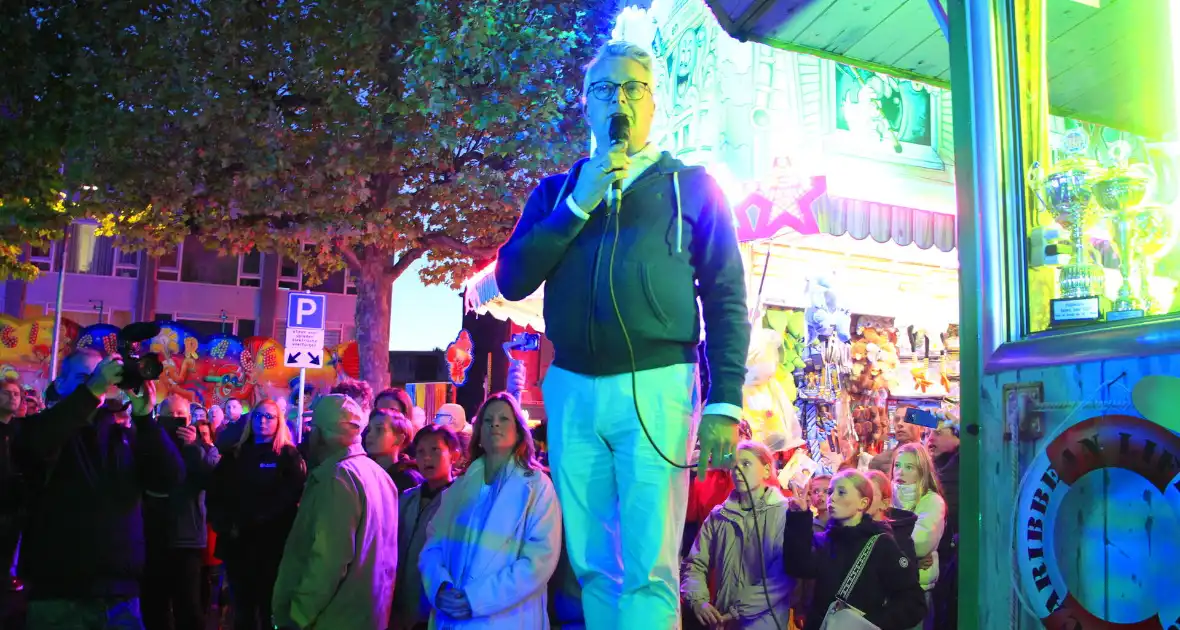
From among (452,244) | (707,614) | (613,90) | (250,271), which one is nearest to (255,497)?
(707,614)

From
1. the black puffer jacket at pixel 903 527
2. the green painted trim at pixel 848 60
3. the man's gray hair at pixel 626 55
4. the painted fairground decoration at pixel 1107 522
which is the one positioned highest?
the green painted trim at pixel 848 60

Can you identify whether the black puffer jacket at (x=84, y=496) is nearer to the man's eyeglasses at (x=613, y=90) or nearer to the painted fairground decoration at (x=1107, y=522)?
the man's eyeglasses at (x=613, y=90)

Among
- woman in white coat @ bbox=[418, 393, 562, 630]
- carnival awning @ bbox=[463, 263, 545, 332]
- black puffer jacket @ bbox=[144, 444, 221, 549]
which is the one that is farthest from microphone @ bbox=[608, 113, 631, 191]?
carnival awning @ bbox=[463, 263, 545, 332]

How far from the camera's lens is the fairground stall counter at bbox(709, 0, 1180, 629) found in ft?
5.77

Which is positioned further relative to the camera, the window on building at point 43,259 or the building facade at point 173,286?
the building facade at point 173,286

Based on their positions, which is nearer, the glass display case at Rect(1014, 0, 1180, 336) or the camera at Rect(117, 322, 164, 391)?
the glass display case at Rect(1014, 0, 1180, 336)

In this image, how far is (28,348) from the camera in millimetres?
26156

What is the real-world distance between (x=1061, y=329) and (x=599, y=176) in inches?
44.0

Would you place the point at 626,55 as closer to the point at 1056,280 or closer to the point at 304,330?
the point at 1056,280

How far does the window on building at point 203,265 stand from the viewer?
105ft

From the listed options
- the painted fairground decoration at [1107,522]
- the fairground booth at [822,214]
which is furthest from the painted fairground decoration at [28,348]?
the painted fairground decoration at [1107,522]

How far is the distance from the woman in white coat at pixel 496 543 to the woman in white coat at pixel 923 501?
6.51 ft

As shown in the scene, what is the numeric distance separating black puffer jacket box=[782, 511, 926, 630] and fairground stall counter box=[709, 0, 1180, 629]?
1.82m

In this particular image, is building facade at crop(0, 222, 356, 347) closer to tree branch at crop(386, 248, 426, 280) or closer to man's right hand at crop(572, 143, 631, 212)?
tree branch at crop(386, 248, 426, 280)
